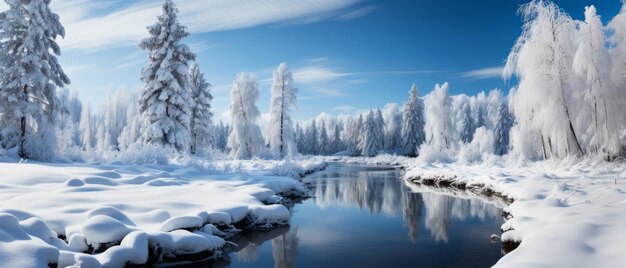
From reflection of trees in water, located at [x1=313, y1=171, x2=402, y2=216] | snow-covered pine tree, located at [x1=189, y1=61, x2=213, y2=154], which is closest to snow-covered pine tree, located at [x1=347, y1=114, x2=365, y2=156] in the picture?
snow-covered pine tree, located at [x1=189, y1=61, x2=213, y2=154]

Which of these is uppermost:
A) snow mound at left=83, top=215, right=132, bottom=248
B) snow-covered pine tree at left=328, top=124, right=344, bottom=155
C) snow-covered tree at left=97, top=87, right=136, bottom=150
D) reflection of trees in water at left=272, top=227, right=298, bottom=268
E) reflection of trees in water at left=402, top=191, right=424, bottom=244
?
snow-covered tree at left=97, top=87, right=136, bottom=150

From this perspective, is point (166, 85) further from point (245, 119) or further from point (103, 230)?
point (103, 230)

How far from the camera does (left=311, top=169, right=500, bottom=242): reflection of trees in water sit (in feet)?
37.9

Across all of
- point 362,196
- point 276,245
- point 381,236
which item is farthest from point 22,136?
point 381,236

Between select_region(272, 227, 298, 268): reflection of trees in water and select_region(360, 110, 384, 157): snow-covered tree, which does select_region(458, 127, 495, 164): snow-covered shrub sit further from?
select_region(360, 110, 384, 157): snow-covered tree

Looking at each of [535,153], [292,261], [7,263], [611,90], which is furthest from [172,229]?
[535,153]

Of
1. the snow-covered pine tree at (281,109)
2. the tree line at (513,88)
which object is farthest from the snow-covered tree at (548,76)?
the snow-covered pine tree at (281,109)

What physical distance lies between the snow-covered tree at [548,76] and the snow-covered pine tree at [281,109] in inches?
845

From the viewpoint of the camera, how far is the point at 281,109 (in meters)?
37.9

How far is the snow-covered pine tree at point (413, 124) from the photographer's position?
5769 cm

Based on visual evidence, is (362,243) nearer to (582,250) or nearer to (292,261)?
(292,261)

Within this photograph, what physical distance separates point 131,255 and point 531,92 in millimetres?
19450

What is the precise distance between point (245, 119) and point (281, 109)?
11.8 feet

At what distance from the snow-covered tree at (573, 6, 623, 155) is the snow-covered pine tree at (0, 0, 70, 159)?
79.2 ft
